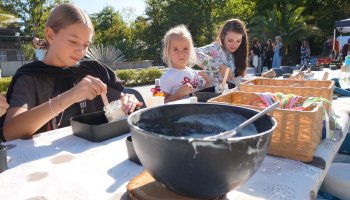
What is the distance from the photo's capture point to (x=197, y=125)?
0.72 meters

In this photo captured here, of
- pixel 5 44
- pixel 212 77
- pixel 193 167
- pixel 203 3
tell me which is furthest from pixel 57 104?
pixel 5 44


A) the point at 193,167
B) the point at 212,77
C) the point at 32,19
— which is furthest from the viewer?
the point at 32,19

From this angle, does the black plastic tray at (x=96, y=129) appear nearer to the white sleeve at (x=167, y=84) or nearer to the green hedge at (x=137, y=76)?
the white sleeve at (x=167, y=84)

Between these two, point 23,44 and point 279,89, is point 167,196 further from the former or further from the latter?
point 23,44

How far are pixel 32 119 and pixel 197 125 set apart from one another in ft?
2.57

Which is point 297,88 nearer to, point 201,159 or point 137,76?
point 201,159

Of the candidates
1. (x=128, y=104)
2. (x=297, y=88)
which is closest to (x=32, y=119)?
(x=128, y=104)

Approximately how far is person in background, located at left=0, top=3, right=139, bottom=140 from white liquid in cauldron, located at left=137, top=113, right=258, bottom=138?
508 millimetres

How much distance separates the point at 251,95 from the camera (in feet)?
3.95

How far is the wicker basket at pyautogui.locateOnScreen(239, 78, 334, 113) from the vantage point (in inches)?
48.7

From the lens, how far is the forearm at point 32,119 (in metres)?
1.16

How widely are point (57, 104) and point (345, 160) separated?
1.59m

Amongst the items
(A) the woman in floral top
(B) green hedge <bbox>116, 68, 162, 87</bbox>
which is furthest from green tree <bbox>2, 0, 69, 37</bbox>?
(A) the woman in floral top

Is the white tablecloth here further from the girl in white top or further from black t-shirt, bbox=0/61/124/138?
the girl in white top
